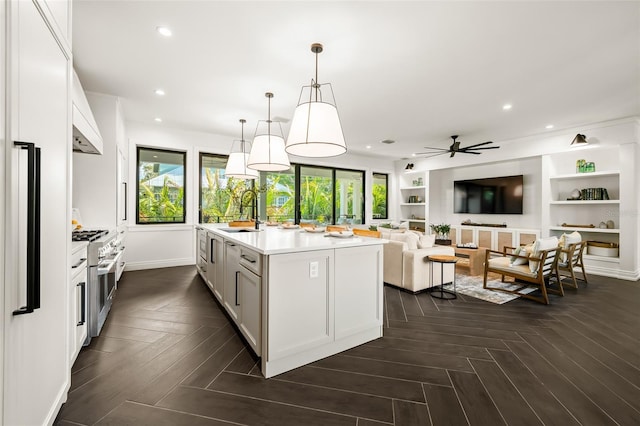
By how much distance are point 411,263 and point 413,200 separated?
5394 mm

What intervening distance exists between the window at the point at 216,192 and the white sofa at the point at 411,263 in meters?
3.36

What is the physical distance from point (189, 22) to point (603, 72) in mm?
4421

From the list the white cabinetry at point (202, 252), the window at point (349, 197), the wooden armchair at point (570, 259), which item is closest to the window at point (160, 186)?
the white cabinetry at point (202, 252)

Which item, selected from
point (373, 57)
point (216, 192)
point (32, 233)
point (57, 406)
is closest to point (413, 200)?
point (216, 192)

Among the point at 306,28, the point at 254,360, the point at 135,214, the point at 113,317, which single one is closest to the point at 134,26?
the point at 306,28

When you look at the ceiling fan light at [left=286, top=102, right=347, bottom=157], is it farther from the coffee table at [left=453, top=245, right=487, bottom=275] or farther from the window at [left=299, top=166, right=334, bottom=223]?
the window at [left=299, top=166, right=334, bottom=223]

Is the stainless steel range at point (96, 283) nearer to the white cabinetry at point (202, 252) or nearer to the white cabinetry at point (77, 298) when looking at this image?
the white cabinetry at point (77, 298)

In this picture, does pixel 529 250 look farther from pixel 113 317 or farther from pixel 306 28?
pixel 113 317

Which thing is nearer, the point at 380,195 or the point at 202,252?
the point at 202,252

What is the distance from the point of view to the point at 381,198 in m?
9.12

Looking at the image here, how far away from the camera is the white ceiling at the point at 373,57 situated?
2330mm

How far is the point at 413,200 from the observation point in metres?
8.91

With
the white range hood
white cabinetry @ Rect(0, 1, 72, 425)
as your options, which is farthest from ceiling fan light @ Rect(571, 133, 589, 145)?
the white range hood

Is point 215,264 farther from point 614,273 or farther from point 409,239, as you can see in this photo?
point 614,273
